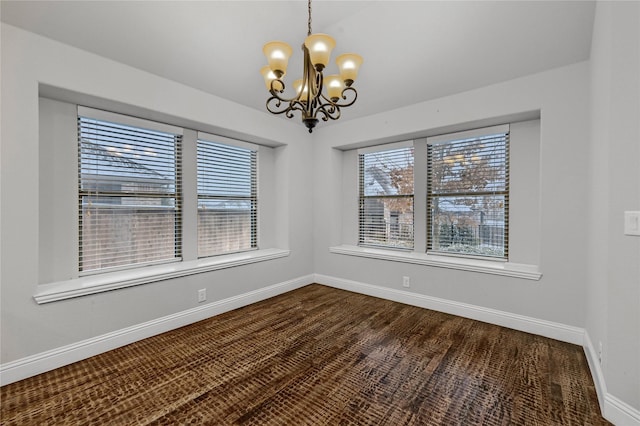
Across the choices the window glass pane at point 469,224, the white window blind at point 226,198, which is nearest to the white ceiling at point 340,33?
the white window blind at point 226,198

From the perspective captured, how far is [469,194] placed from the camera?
11.2ft

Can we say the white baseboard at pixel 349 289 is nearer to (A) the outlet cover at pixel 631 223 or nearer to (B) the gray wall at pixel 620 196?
(B) the gray wall at pixel 620 196

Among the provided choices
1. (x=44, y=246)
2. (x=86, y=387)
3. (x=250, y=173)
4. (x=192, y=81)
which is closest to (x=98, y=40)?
(x=192, y=81)

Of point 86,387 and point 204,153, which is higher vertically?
point 204,153

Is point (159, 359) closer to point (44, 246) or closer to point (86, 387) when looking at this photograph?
point (86, 387)

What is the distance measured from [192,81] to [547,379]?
13.5ft

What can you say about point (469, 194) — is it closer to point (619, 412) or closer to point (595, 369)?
point (595, 369)

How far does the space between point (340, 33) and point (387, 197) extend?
7.78 feet

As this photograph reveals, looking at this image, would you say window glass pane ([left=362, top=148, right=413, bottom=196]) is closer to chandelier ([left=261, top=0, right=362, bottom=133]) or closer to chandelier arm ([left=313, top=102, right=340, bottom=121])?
chandelier arm ([left=313, top=102, right=340, bottom=121])

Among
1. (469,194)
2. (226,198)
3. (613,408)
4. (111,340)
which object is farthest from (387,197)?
(111,340)

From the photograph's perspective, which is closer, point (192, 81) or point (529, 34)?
point (529, 34)

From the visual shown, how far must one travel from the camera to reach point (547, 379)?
2045 millimetres

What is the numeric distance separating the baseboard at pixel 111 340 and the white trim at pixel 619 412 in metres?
3.32

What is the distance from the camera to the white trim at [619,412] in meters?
1.51
